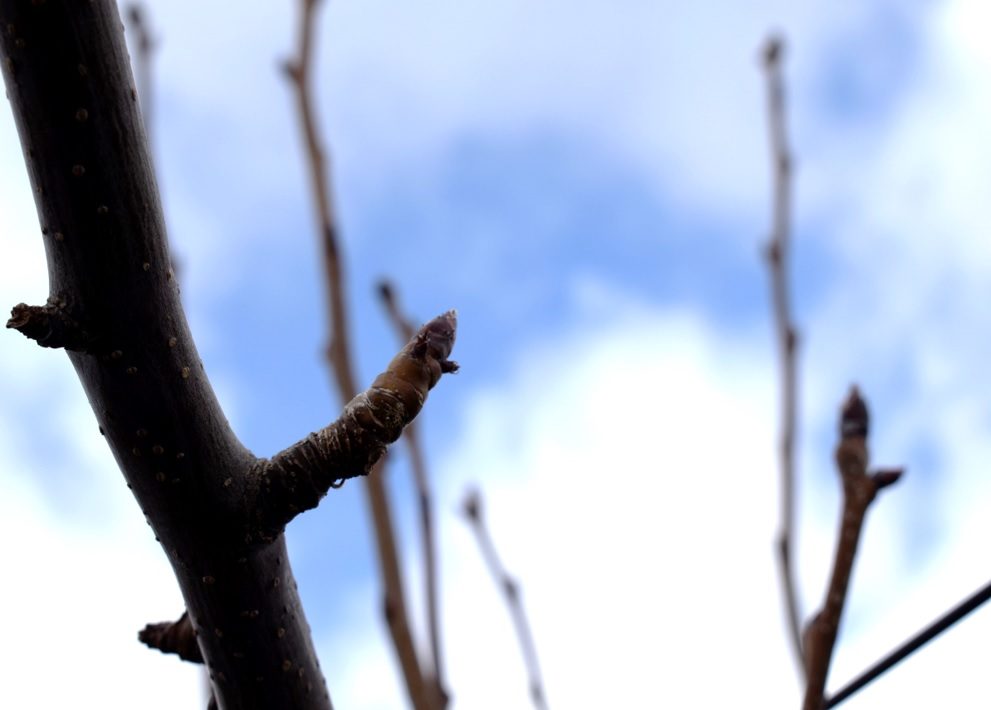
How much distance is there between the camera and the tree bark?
80 cm

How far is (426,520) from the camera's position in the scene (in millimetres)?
1645

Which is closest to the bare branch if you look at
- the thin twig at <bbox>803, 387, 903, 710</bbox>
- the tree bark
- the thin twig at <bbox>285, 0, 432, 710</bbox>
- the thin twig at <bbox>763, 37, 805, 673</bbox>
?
the tree bark

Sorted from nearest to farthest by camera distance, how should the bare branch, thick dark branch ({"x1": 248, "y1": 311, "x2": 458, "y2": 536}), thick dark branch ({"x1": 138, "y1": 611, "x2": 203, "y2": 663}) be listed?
1. the bare branch
2. thick dark branch ({"x1": 248, "y1": 311, "x2": 458, "y2": 536})
3. thick dark branch ({"x1": 138, "y1": 611, "x2": 203, "y2": 663})

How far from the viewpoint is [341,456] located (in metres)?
0.94

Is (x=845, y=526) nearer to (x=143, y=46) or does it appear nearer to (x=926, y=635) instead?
(x=926, y=635)

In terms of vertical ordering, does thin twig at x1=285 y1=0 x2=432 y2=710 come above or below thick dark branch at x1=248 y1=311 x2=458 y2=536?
above

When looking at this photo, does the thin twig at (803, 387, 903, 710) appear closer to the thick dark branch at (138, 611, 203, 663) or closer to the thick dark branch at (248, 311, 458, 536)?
the thick dark branch at (248, 311, 458, 536)

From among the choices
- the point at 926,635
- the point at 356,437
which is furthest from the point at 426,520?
the point at 926,635

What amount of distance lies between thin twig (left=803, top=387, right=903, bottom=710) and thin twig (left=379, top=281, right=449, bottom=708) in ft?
2.12

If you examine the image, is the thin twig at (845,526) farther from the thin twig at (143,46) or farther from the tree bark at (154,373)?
the thin twig at (143,46)

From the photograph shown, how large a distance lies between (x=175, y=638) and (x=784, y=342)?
1101 millimetres

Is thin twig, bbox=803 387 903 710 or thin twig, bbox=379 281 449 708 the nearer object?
thin twig, bbox=803 387 903 710

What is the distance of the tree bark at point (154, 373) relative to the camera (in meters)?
0.80

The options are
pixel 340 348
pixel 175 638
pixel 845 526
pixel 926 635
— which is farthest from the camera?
pixel 340 348
